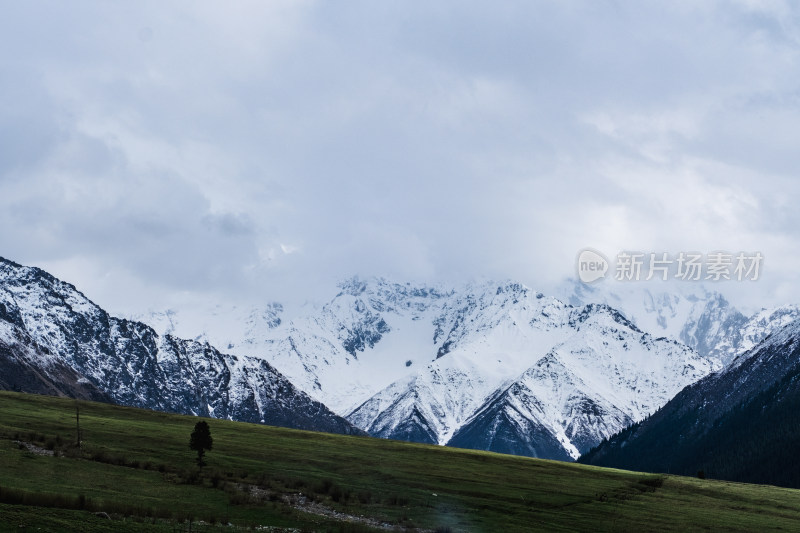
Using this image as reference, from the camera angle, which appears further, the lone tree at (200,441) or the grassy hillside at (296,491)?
the lone tree at (200,441)

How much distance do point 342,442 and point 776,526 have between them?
68.6 meters

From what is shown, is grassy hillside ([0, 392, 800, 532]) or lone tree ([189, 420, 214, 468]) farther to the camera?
lone tree ([189, 420, 214, 468])

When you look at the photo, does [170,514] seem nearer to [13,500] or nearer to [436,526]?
[13,500]

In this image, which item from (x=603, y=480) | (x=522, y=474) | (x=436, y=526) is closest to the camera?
(x=436, y=526)

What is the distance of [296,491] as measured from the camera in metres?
80.9

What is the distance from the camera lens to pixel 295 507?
7325 cm

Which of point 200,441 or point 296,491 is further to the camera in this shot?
point 200,441

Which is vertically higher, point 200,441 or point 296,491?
point 200,441

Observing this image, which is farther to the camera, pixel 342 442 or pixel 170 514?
pixel 342 442

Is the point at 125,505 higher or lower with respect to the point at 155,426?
lower

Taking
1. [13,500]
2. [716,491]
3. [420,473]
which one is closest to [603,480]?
[716,491]

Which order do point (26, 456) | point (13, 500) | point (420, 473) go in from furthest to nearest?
point (420, 473) → point (26, 456) → point (13, 500)

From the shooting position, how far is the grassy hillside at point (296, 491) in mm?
62312

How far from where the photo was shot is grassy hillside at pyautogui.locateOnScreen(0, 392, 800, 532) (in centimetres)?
6231
